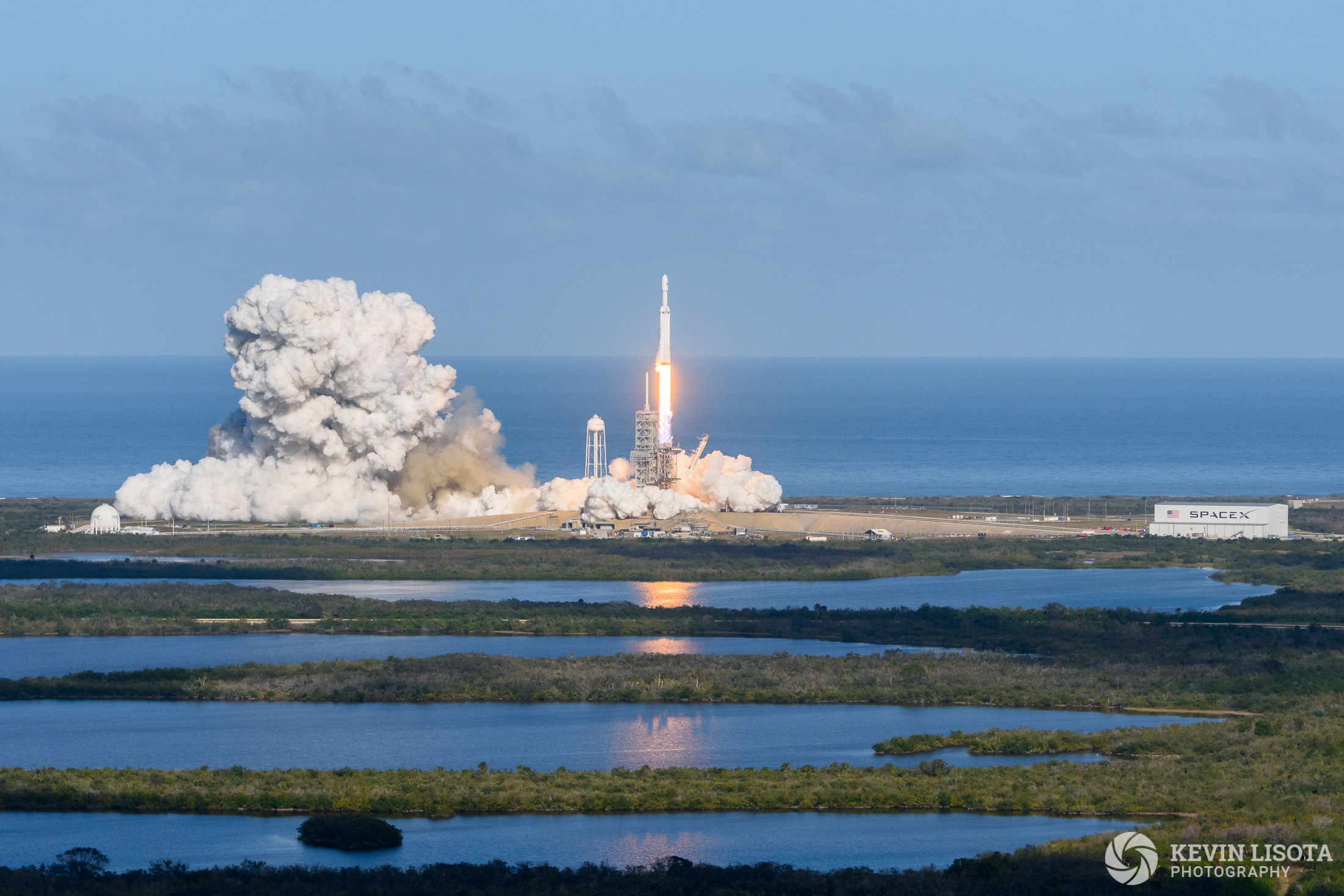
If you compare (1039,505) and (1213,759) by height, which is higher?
(1039,505)

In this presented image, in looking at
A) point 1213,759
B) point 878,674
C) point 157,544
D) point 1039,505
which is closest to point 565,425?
point 1039,505

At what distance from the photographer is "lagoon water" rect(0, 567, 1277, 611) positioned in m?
66.2

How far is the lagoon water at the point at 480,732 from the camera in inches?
1639

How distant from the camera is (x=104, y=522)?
84562 millimetres

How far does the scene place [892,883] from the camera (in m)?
30.8

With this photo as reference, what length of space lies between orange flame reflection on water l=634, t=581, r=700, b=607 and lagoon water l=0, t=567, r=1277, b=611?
44 millimetres

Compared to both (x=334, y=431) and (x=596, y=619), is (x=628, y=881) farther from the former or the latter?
(x=334, y=431)

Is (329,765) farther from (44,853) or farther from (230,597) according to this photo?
(230,597)

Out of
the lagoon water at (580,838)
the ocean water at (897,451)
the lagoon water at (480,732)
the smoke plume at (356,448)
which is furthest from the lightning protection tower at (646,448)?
the lagoon water at (580,838)

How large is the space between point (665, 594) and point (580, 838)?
33466 mm

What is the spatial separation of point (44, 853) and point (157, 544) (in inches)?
1888

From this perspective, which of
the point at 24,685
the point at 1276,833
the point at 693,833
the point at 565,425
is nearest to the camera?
the point at 1276,833

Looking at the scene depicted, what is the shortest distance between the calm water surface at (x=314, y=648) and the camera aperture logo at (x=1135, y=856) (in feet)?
72.1

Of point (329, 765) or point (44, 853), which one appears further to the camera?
point (329, 765)
